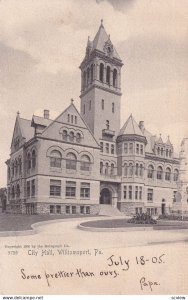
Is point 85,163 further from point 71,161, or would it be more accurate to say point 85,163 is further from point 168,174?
point 168,174

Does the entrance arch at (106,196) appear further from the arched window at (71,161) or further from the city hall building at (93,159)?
the arched window at (71,161)

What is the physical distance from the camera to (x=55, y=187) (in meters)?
33.6

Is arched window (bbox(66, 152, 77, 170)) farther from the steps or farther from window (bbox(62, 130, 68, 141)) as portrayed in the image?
the steps

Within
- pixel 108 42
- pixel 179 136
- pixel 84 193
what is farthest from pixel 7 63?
pixel 108 42

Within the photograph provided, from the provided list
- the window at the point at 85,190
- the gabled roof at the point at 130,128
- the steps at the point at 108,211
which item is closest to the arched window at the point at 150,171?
the gabled roof at the point at 130,128

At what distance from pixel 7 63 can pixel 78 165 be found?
21638 millimetres

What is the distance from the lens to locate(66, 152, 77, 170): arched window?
3484cm

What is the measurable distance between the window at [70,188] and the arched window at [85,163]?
2291 mm

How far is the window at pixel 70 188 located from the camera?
114 ft

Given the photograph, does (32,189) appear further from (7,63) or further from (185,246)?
(185,246)

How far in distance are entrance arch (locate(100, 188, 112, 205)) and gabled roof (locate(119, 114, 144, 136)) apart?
8.74 meters

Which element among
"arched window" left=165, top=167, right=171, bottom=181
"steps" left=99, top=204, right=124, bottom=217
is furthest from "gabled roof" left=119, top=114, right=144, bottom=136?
"steps" left=99, top=204, right=124, bottom=217

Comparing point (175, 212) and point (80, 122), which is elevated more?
point (80, 122)

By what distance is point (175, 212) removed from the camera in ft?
92.5
